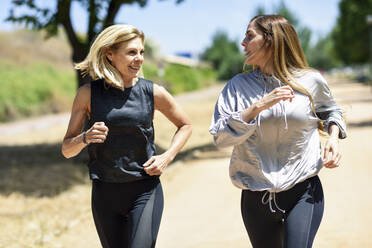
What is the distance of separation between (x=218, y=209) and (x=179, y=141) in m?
3.82

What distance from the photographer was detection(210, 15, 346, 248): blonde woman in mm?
2990

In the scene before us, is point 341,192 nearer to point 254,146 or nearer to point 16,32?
point 254,146

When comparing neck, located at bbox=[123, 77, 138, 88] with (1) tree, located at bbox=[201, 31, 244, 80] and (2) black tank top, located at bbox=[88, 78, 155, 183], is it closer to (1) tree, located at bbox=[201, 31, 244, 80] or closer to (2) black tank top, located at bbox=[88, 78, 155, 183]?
(2) black tank top, located at bbox=[88, 78, 155, 183]

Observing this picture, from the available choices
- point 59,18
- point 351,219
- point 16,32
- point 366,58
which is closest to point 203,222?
point 351,219

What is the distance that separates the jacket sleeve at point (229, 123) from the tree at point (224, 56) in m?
78.5

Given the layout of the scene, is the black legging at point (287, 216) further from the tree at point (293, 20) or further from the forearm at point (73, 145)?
the tree at point (293, 20)

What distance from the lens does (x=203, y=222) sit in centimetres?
639

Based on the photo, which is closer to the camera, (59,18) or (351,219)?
(351,219)

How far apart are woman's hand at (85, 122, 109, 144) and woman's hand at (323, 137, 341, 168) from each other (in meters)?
1.22

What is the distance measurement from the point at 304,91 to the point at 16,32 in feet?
169

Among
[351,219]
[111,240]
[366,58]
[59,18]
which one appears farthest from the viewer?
[366,58]

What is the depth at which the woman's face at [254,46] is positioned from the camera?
10.0 ft

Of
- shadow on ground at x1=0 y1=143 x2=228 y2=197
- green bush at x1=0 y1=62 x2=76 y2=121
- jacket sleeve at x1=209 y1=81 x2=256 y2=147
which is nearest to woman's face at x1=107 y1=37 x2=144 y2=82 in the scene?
jacket sleeve at x1=209 y1=81 x2=256 y2=147

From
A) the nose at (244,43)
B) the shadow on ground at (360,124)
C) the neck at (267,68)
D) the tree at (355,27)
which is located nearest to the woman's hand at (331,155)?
the neck at (267,68)
